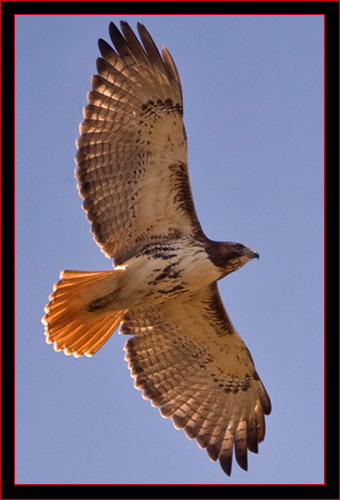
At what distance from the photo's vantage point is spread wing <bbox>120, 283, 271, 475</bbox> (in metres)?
12.1

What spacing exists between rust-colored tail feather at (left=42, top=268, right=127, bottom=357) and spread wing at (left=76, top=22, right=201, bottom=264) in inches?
21.5

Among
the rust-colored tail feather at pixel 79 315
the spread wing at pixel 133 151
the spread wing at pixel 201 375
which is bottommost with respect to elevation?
the spread wing at pixel 201 375

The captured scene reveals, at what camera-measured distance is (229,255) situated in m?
11.1

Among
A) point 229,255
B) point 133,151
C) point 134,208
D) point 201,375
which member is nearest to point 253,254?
point 229,255

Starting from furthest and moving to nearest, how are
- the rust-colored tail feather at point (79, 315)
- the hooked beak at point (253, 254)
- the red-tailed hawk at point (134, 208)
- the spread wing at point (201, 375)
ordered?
the spread wing at point (201, 375)
the hooked beak at point (253, 254)
the red-tailed hawk at point (134, 208)
the rust-colored tail feather at point (79, 315)

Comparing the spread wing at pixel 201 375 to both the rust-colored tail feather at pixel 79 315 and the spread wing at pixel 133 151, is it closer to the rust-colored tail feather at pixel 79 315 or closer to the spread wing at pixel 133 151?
the rust-colored tail feather at pixel 79 315

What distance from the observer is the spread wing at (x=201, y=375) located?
39.6ft

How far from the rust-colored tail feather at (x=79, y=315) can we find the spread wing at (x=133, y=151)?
545mm

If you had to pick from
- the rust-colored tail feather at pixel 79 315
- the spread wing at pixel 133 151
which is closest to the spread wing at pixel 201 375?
the rust-colored tail feather at pixel 79 315

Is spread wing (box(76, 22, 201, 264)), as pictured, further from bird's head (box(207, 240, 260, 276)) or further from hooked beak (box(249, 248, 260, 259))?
hooked beak (box(249, 248, 260, 259))

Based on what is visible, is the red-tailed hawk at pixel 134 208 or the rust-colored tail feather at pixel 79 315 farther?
the red-tailed hawk at pixel 134 208

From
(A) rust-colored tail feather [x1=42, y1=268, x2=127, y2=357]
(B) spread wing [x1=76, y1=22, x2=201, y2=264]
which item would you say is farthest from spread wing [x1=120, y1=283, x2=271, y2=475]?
(B) spread wing [x1=76, y1=22, x2=201, y2=264]

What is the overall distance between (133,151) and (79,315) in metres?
1.85

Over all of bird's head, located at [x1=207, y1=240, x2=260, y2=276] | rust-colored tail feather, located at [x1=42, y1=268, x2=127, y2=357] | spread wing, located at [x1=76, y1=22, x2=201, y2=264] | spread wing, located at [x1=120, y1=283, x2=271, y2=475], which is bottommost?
spread wing, located at [x1=120, y1=283, x2=271, y2=475]
